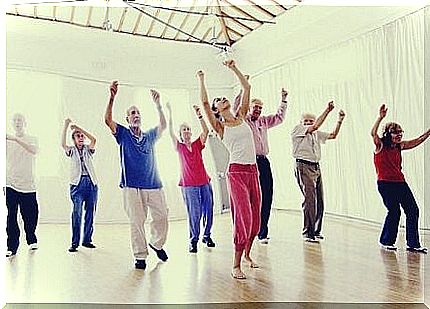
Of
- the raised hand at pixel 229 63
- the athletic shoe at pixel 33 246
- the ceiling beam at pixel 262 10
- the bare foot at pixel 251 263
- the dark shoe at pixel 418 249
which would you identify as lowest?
the bare foot at pixel 251 263

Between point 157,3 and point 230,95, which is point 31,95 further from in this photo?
point 230,95

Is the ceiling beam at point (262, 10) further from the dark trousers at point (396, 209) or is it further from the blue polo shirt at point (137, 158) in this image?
the dark trousers at point (396, 209)

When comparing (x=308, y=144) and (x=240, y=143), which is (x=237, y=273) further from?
(x=308, y=144)

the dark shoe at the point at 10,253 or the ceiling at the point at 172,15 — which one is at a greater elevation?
the ceiling at the point at 172,15

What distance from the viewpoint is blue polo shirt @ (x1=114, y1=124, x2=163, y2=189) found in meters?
3.96

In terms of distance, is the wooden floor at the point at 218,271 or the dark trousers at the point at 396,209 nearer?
the wooden floor at the point at 218,271

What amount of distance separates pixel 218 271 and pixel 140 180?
0.69 metres

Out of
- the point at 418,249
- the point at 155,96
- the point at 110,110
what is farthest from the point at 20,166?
the point at 418,249

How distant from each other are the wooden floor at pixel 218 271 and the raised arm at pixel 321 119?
52 centimetres

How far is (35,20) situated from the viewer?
3.96 m

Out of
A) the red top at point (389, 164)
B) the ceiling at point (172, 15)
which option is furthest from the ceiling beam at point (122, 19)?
the red top at point (389, 164)

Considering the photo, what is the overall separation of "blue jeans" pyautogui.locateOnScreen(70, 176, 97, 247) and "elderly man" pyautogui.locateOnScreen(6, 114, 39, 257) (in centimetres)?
22

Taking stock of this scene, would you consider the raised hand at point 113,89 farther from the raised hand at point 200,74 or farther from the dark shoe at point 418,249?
the dark shoe at point 418,249

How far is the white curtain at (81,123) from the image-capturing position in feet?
13.0
